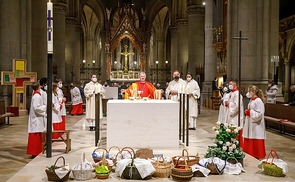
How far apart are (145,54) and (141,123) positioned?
24.0 m

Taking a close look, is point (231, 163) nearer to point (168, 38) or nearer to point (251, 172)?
point (251, 172)

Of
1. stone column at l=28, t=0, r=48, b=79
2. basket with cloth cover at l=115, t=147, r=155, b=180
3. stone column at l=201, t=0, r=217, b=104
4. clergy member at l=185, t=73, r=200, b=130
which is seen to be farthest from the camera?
stone column at l=201, t=0, r=217, b=104

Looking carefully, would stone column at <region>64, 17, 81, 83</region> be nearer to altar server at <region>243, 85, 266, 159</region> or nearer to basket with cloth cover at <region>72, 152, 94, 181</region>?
altar server at <region>243, 85, 266, 159</region>

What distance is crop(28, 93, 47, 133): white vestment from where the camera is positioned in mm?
7105

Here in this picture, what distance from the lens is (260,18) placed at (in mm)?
13742

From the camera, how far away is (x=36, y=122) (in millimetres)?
7180

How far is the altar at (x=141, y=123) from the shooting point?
689 cm

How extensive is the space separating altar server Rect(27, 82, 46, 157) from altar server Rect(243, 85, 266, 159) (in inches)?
166

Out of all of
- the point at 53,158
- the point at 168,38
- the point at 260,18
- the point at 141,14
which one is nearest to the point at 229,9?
the point at 260,18

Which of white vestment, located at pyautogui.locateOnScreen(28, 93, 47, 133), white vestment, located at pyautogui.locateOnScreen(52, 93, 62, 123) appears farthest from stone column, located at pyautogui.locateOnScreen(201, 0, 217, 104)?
white vestment, located at pyautogui.locateOnScreen(28, 93, 47, 133)

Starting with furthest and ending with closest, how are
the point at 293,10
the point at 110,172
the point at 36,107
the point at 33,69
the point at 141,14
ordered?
the point at 141,14 < the point at 293,10 < the point at 33,69 < the point at 36,107 < the point at 110,172

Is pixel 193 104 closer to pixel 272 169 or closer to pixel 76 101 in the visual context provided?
pixel 272 169

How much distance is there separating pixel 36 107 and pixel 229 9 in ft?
33.1

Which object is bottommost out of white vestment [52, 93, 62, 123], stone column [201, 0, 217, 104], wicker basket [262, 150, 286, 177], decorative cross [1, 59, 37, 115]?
wicker basket [262, 150, 286, 177]
